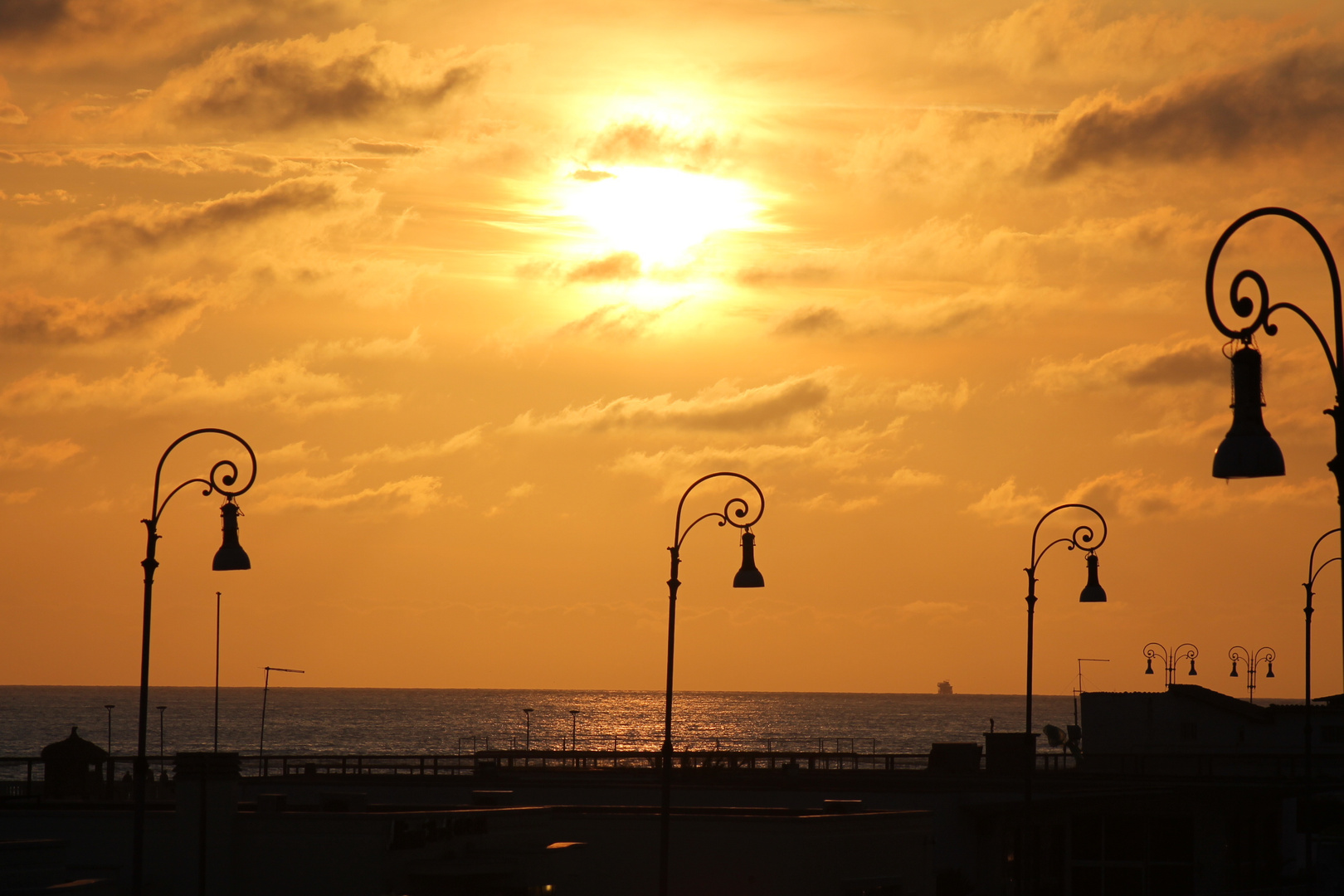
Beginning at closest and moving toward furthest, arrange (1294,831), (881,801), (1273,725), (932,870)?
(932,870) → (881,801) → (1294,831) → (1273,725)

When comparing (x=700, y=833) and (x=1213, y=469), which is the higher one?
(x=1213, y=469)

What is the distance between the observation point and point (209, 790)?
3444 cm

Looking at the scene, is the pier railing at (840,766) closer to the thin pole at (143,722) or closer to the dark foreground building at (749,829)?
the dark foreground building at (749,829)

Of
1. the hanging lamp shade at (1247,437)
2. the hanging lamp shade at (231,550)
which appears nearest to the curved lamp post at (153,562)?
the hanging lamp shade at (231,550)

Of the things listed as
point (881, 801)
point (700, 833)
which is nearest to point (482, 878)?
point (700, 833)

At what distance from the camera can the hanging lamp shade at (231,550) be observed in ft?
93.0

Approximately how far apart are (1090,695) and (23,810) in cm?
5192

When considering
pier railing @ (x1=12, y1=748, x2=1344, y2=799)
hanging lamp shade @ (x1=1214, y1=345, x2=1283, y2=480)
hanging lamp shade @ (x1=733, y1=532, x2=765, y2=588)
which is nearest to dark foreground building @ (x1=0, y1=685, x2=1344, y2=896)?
pier railing @ (x1=12, y1=748, x2=1344, y2=799)

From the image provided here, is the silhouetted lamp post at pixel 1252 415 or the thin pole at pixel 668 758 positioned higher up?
the silhouetted lamp post at pixel 1252 415

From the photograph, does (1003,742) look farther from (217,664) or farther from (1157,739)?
(217,664)

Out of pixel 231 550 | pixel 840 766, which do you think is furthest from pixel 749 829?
pixel 840 766

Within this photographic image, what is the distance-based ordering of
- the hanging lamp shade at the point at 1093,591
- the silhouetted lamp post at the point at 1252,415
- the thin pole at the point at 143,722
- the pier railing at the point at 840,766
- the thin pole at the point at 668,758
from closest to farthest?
the silhouetted lamp post at the point at 1252,415
the thin pole at the point at 143,722
the thin pole at the point at 668,758
the hanging lamp shade at the point at 1093,591
the pier railing at the point at 840,766

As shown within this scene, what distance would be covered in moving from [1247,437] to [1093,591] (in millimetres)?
25142

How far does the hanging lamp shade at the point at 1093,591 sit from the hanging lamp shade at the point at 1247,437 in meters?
24.6
